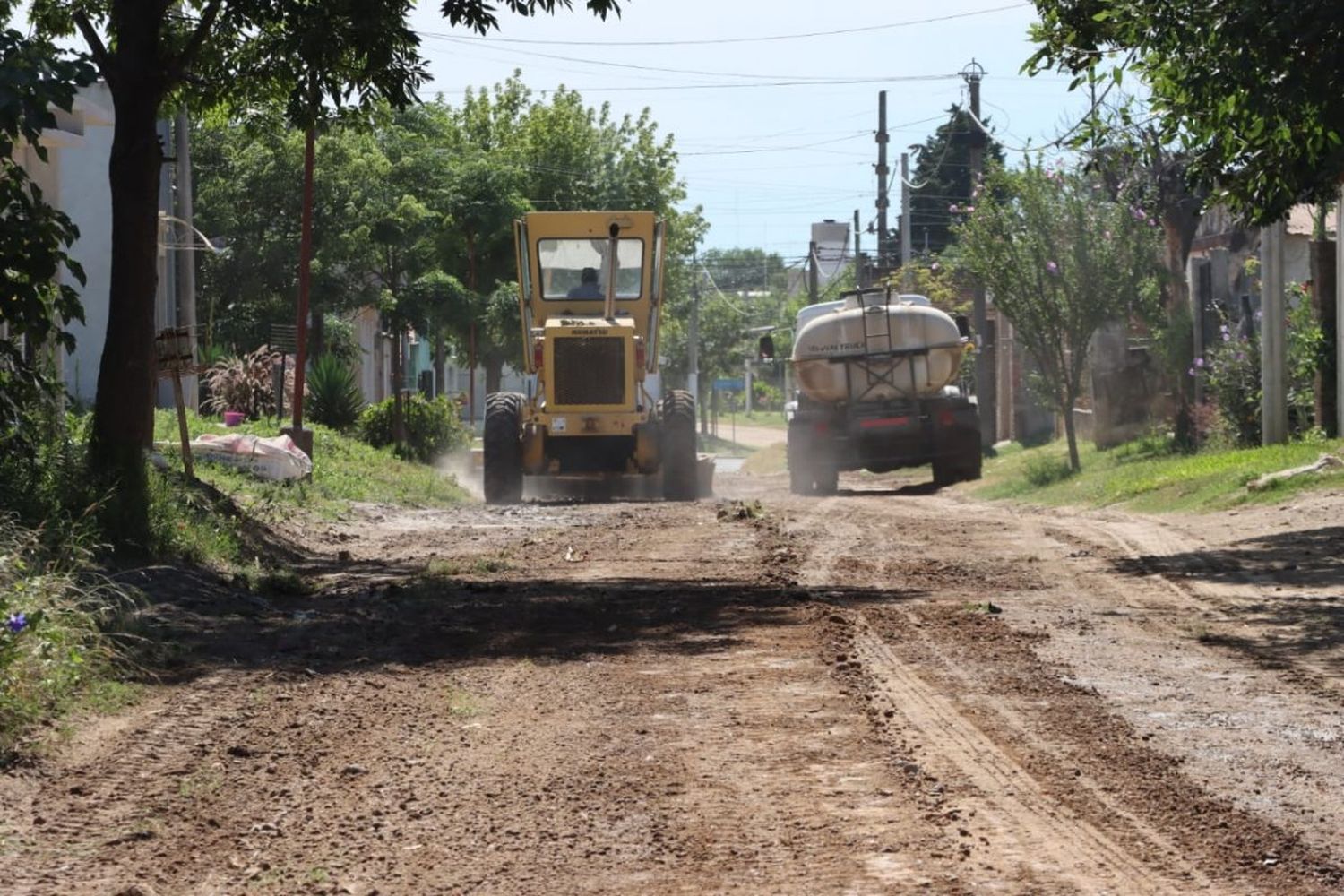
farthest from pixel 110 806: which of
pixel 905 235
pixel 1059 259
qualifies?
pixel 905 235

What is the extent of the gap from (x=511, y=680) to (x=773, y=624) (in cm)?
233

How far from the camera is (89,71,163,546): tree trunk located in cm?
1433

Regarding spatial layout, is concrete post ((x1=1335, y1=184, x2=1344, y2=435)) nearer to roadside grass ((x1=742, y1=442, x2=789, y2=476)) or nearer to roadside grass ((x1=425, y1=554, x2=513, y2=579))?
roadside grass ((x1=425, y1=554, x2=513, y2=579))

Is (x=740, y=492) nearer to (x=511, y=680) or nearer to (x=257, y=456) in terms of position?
(x=257, y=456)

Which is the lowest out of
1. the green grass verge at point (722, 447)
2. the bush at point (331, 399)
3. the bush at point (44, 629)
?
the green grass verge at point (722, 447)

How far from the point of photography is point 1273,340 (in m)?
23.8

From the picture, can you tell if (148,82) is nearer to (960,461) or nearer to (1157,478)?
(1157,478)

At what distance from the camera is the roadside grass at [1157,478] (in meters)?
19.4

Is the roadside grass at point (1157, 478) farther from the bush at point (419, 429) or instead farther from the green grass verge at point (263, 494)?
the bush at point (419, 429)

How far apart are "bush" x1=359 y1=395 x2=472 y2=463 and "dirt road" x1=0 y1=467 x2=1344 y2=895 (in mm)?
18438

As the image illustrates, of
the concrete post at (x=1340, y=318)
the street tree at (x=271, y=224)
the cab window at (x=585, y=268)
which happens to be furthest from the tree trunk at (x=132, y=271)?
the street tree at (x=271, y=224)

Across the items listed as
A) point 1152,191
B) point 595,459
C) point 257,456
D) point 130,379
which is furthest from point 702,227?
point 130,379

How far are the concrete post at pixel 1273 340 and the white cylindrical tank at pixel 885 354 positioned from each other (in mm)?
5615

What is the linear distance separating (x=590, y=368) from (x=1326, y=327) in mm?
9906
